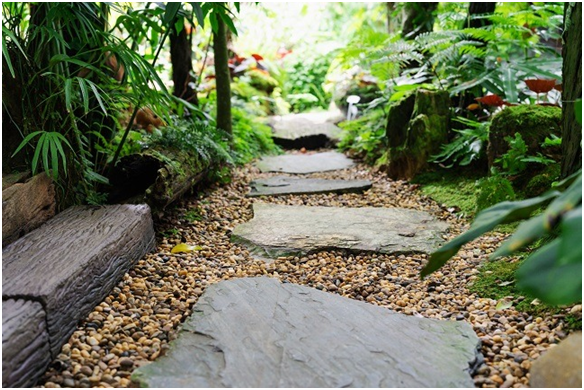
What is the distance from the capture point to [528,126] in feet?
10.6

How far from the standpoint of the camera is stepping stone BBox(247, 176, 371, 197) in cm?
417

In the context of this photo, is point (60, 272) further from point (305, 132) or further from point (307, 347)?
point (305, 132)

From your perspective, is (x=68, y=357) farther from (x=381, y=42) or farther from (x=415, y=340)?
(x=381, y=42)

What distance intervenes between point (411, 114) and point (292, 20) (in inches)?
251

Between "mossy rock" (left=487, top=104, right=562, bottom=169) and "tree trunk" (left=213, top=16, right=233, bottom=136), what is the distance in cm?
238

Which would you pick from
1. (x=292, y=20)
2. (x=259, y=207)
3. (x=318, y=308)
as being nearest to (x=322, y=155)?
(x=259, y=207)

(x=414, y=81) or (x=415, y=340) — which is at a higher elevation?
(x=414, y=81)

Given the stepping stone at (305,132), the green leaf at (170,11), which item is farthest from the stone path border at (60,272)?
the stepping stone at (305,132)

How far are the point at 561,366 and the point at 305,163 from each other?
4076mm

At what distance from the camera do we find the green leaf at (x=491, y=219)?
4.43ft

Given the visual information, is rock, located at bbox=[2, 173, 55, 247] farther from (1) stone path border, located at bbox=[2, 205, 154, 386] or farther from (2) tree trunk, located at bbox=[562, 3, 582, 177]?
(2) tree trunk, located at bbox=[562, 3, 582, 177]

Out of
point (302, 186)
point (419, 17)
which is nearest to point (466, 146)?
point (302, 186)

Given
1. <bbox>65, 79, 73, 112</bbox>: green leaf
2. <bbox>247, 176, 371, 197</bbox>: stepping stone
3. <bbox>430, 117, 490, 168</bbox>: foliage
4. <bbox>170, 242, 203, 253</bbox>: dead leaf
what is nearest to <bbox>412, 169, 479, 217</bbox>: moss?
<bbox>430, 117, 490, 168</bbox>: foliage

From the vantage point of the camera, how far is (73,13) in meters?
2.66
